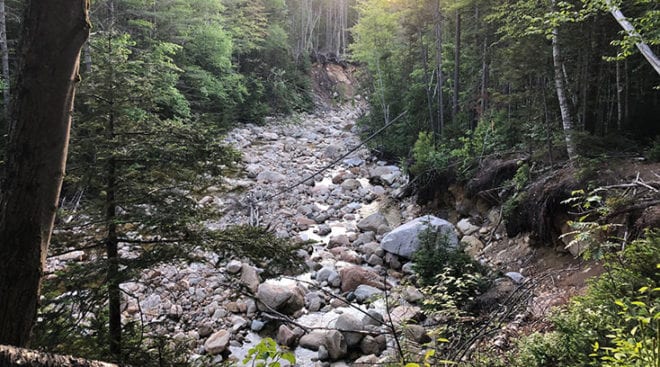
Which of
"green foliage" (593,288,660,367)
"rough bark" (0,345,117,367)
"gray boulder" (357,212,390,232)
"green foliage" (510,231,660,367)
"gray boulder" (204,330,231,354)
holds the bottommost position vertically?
"gray boulder" (204,330,231,354)

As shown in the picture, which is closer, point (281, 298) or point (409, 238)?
point (281, 298)

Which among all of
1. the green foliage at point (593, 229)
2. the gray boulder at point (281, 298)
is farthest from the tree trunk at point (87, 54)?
the green foliage at point (593, 229)

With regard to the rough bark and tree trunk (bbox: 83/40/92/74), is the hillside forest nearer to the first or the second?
the rough bark

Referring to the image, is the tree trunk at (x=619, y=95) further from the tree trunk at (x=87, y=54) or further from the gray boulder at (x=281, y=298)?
the tree trunk at (x=87, y=54)

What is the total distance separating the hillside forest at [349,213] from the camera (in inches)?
64.5

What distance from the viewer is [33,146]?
5.10 ft

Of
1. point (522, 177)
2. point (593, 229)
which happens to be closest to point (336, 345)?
point (593, 229)

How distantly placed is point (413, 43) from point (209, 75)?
9399mm

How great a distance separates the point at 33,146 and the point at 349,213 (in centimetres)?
998

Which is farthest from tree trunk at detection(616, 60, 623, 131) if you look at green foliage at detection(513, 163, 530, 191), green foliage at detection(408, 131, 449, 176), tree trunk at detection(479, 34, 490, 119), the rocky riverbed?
tree trunk at detection(479, 34, 490, 119)

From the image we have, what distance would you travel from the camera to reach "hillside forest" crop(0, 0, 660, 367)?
5.37 ft

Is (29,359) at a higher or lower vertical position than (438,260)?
higher

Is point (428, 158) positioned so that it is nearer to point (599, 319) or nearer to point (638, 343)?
point (599, 319)

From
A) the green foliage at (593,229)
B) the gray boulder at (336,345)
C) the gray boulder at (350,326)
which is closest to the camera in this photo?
the green foliage at (593,229)
